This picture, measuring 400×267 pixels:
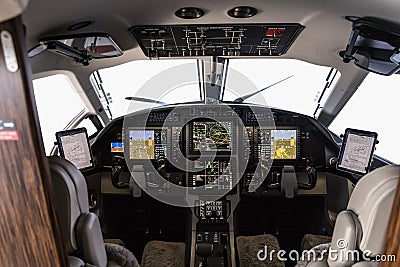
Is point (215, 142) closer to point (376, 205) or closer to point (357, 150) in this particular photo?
point (357, 150)

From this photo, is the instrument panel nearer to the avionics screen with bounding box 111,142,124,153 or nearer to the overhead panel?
the avionics screen with bounding box 111,142,124,153

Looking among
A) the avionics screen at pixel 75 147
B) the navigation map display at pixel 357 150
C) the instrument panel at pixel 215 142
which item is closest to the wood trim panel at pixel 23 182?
the avionics screen at pixel 75 147

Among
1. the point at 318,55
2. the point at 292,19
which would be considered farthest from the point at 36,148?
the point at 318,55

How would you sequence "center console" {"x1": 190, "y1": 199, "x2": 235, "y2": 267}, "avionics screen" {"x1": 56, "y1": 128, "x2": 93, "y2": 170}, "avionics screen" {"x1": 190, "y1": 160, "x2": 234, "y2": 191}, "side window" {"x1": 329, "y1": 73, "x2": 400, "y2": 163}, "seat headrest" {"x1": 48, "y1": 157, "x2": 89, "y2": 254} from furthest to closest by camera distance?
"avionics screen" {"x1": 190, "y1": 160, "x2": 234, "y2": 191} → "side window" {"x1": 329, "y1": 73, "x2": 400, "y2": 163} → "avionics screen" {"x1": 56, "y1": 128, "x2": 93, "y2": 170} → "center console" {"x1": 190, "y1": 199, "x2": 235, "y2": 267} → "seat headrest" {"x1": 48, "y1": 157, "x2": 89, "y2": 254}

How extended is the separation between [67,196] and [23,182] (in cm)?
50

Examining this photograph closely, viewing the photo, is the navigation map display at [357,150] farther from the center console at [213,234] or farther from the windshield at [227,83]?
the center console at [213,234]

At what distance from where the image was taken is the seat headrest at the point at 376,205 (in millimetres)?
1299

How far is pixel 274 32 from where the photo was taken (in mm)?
2258

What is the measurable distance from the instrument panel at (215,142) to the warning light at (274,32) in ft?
4.19

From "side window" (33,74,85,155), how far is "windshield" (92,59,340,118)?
22 cm

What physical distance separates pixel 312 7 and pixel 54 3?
1058 millimetres

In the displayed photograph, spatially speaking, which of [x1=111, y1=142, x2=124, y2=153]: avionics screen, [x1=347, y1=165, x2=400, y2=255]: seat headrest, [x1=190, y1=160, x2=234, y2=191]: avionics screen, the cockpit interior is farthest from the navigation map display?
[x1=111, y1=142, x2=124, y2=153]: avionics screen

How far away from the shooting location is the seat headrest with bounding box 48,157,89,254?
4.64ft

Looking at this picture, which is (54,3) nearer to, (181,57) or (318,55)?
Answer: (181,57)
